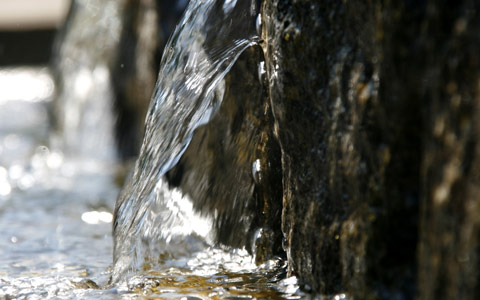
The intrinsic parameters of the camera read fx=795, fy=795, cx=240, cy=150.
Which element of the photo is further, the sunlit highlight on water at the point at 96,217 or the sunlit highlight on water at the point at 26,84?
the sunlit highlight on water at the point at 26,84

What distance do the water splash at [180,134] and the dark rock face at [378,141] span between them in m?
0.24

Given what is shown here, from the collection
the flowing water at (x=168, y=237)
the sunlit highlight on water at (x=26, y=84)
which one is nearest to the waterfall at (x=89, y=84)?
the sunlit highlight on water at (x=26, y=84)

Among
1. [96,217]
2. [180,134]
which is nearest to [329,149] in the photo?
[180,134]

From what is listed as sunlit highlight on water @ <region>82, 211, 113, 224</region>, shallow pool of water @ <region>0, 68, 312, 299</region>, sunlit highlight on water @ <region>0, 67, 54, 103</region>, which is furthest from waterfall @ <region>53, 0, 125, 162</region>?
sunlit highlight on water @ <region>82, 211, 113, 224</region>

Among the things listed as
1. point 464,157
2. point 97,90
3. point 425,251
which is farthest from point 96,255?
point 97,90

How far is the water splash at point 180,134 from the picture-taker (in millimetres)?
2641

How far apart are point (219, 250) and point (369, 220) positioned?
0.93 metres

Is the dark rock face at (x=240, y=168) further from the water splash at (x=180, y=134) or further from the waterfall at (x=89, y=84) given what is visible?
the waterfall at (x=89, y=84)

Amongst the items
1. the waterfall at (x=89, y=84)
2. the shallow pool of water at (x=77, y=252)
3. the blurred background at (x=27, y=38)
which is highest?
the blurred background at (x=27, y=38)

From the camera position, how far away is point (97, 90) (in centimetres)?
627

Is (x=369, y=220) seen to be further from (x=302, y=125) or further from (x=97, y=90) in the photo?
(x=97, y=90)

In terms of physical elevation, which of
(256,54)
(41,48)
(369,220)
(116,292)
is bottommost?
(116,292)

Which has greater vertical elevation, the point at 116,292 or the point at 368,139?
the point at 368,139

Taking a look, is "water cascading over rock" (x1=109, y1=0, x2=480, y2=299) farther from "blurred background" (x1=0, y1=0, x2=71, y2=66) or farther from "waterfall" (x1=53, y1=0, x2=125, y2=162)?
"blurred background" (x1=0, y1=0, x2=71, y2=66)
